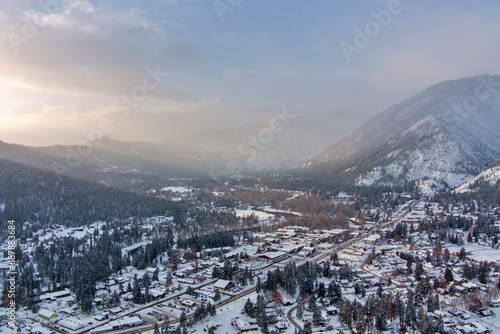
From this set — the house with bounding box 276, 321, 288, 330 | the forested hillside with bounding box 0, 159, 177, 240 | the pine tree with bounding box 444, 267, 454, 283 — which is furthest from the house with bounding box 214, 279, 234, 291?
the forested hillside with bounding box 0, 159, 177, 240

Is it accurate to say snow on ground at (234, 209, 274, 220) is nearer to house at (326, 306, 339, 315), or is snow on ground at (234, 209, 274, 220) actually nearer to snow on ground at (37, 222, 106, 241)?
snow on ground at (37, 222, 106, 241)

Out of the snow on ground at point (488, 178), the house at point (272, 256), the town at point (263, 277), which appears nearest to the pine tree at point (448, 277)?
the town at point (263, 277)

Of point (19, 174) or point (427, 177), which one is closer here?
point (19, 174)

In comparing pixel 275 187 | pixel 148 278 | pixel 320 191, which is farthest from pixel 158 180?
pixel 148 278

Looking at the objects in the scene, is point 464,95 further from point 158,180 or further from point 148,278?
point 148,278

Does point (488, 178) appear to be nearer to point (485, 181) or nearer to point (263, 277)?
point (485, 181)

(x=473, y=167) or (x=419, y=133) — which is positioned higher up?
(x=419, y=133)
